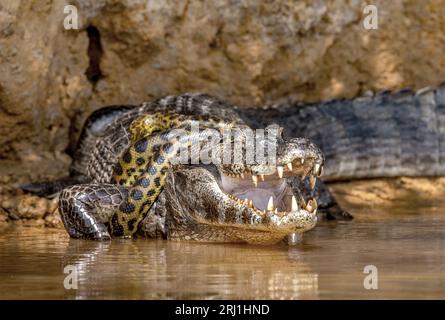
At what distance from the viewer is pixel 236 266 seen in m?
4.62

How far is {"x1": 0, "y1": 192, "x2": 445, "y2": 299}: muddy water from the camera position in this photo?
3930mm

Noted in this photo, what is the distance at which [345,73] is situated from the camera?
28.2 feet

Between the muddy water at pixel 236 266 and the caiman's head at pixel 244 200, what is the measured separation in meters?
0.11

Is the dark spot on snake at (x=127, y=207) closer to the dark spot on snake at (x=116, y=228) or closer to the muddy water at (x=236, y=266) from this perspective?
the dark spot on snake at (x=116, y=228)

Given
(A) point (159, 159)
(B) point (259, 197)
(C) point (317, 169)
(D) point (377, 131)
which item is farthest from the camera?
(D) point (377, 131)

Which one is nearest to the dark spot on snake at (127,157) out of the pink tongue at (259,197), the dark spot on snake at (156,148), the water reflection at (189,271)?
the dark spot on snake at (156,148)

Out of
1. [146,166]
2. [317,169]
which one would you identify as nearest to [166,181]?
[146,166]

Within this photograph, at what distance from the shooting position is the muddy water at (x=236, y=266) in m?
3.93

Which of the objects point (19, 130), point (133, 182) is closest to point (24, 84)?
point (19, 130)

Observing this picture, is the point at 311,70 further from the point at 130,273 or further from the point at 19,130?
the point at 130,273

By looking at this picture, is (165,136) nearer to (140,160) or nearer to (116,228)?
(140,160)

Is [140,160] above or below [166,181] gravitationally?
above

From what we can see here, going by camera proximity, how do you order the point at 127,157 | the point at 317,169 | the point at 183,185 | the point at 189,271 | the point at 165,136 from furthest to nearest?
the point at 127,157 < the point at 165,136 < the point at 183,185 < the point at 317,169 < the point at 189,271

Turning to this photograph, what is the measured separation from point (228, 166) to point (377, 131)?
3158mm
